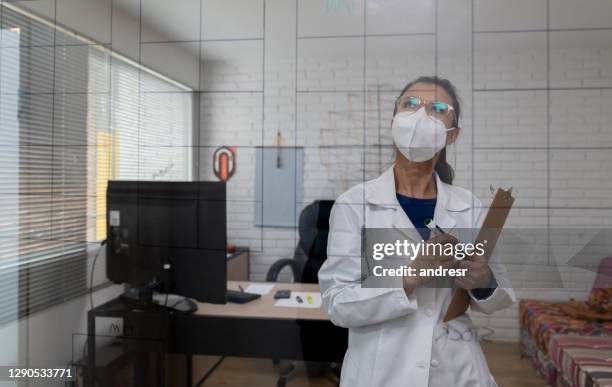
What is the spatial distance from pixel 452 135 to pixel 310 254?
1.56 ft

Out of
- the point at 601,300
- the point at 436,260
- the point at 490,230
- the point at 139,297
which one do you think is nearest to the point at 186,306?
the point at 139,297

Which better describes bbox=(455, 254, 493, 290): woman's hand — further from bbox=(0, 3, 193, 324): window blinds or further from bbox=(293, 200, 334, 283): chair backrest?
bbox=(0, 3, 193, 324): window blinds

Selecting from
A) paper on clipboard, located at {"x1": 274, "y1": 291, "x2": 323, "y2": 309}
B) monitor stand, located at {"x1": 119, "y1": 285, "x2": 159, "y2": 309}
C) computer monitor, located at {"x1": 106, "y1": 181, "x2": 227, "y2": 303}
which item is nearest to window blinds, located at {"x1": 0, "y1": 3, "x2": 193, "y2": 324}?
computer monitor, located at {"x1": 106, "y1": 181, "x2": 227, "y2": 303}

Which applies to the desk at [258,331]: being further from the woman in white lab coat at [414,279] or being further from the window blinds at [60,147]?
the window blinds at [60,147]

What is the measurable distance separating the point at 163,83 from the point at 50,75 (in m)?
0.41

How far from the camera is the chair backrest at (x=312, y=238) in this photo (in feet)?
3.53

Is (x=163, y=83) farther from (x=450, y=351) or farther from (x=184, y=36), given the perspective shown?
(x=450, y=351)

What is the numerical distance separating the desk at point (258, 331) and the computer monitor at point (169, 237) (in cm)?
7

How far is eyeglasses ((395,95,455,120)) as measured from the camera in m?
0.95

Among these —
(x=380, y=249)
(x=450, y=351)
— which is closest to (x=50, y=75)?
(x=380, y=249)

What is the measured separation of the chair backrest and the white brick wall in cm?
3

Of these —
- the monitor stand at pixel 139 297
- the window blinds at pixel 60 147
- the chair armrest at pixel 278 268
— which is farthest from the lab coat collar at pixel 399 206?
the monitor stand at pixel 139 297

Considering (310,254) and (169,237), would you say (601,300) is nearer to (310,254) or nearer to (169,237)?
(310,254)

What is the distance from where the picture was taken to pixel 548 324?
97cm
